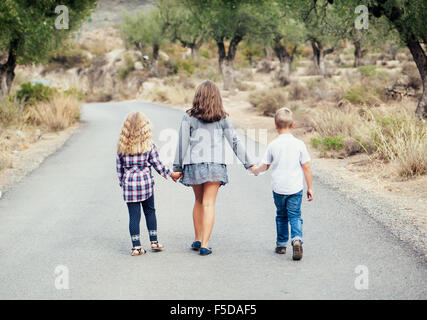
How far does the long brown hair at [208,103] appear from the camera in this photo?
16.7 ft

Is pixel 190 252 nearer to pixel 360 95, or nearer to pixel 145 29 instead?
pixel 360 95

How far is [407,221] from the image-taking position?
6.31 metres

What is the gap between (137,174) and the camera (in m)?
5.37

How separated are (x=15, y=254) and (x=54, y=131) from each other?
42.6ft

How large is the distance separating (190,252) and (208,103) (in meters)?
1.62

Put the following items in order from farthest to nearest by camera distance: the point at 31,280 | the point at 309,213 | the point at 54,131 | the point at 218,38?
the point at 218,38, the point at 54,131, the point at 309,213, the point at 31,280

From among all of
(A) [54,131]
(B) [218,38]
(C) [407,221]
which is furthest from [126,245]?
(B) [218,38]

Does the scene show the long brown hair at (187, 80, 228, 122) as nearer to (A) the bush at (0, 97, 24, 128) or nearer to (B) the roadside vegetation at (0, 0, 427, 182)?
(B) the roadside vegetation at (0, 0, 427, 182)

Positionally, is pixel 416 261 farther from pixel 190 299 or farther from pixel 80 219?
pixel 80 219

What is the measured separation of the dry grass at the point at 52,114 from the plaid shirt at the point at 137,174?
1286cm

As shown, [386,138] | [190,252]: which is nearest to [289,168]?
[190,252]

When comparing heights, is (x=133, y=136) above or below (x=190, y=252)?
above

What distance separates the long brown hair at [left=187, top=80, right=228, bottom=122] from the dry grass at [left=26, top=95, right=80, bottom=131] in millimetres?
13391

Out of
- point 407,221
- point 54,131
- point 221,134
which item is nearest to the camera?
point 221,134
